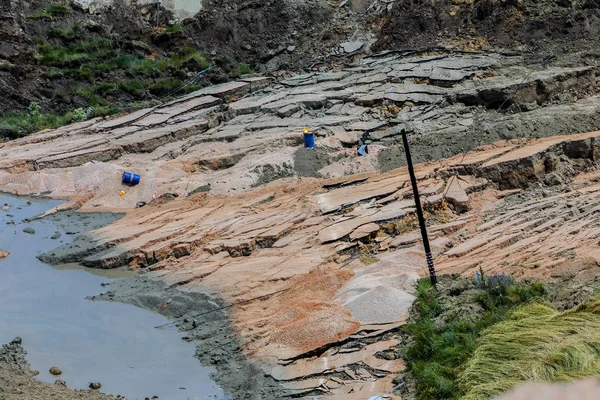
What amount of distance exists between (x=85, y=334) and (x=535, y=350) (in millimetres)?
4889

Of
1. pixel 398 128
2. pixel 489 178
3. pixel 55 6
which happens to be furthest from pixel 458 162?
pixel 55 6

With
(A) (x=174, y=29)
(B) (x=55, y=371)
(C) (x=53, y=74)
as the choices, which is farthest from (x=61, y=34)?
(B) (x=55, y=371)

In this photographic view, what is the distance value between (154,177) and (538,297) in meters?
7.34

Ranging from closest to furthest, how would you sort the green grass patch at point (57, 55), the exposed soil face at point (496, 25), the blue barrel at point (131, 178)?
the blue barrel at point (131, 178) → the exposed soil face at point (496, 25) → the green grass patch at point (57, 55)

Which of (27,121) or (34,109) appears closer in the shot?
(27,121)

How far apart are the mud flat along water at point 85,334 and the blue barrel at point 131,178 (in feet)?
5.63

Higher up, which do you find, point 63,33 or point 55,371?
point 63,33

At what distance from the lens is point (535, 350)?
5.94m

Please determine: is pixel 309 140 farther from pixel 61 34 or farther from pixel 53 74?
pixel 61 34

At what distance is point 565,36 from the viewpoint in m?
15.5

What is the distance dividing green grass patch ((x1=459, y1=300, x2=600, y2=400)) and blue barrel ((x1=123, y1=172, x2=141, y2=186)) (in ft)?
24.1

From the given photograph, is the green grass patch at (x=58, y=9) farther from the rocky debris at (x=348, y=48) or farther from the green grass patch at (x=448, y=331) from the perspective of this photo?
the green grass patch at (x=448, y=331)

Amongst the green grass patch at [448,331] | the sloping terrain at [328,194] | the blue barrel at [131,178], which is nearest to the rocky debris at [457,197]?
the sloping terrain at [328,194]

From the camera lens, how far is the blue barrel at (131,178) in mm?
12219
